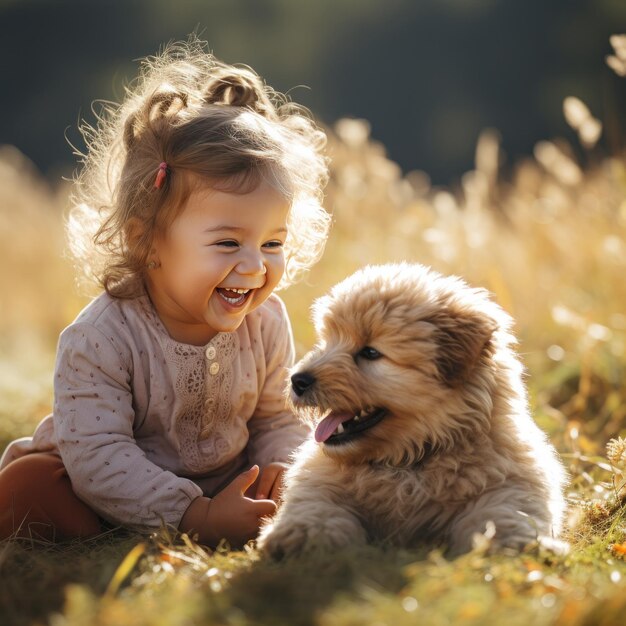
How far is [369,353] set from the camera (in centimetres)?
287

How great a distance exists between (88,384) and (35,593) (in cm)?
111

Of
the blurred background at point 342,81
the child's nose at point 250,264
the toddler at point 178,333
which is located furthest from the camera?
the blurred background at point 342,81

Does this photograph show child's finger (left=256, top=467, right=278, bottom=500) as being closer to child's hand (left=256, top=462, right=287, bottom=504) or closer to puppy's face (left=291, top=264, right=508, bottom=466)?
child's hand (left=256, top=462, right=287, bottom=504)

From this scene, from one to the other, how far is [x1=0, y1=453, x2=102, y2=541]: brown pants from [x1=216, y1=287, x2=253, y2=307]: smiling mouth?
93cm

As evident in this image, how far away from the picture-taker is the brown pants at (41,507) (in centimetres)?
334

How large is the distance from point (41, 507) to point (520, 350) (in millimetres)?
3445

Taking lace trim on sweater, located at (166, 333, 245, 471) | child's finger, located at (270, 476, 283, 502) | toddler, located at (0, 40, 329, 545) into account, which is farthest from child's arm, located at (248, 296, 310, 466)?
child's finger, located at (270, 476, 283, 502)

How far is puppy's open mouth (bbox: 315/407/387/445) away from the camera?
2.87 m

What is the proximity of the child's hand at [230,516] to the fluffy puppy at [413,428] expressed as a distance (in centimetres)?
30

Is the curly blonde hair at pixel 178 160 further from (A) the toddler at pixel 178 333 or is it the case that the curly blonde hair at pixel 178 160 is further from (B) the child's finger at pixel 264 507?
(B) the child's finger at pixel 264 507

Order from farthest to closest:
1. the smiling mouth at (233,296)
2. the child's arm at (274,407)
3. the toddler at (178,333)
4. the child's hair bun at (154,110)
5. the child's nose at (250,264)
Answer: the child's arm at (274,407)
the child's hair bun at (154,110)
the smiling mouth at (233,296)
the child's nose at (250,264)
the toddler at (178,333)

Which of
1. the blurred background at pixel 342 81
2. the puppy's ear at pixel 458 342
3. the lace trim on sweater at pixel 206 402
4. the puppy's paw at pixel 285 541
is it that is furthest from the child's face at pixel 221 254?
the blurred background at pixel 342 81

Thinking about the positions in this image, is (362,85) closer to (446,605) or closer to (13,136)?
(13,136)

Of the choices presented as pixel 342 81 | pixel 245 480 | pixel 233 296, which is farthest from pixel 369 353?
pixel 342 81
